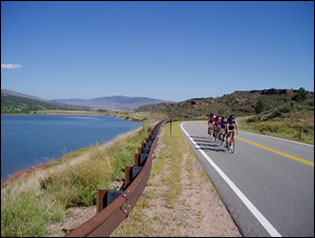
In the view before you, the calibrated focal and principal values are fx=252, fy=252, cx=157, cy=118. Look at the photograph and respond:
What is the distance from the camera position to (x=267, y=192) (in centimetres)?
563

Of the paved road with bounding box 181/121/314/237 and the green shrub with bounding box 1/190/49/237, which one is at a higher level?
the paved road with bounding box 181/121/314/237

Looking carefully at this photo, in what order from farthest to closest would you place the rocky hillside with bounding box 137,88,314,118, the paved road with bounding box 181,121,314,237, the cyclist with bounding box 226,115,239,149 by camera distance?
the rocky hillside with bounding box 137,88,314,118
the cyclist with bounding box 226,115,239,149
the paved road with bounding box 181,121,314,237

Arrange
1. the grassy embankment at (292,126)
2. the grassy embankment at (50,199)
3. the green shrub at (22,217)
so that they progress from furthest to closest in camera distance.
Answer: the grassy embankment at (292,126) < the grassy embankment at (50,199) < the green shrub at (22,217)

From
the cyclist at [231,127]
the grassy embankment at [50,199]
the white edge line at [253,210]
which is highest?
the cyclist at [231,127]

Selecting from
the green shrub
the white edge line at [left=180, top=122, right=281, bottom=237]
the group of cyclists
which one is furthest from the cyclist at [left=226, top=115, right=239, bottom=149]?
the green shrub

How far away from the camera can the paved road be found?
392cm

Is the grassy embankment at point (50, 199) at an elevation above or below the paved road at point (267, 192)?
below

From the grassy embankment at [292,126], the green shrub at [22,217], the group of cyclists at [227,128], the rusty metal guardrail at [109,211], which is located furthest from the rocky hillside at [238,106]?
the rusty metal guardrail at [109,211]

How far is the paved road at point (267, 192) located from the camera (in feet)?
12.9

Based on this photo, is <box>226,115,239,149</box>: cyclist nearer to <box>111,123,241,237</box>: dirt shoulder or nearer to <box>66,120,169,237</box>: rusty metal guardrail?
<box>111,123,241,237</box>: dirt shoulder

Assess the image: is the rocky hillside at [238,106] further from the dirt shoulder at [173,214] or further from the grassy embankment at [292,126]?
the dirt shoulder at [173,214]

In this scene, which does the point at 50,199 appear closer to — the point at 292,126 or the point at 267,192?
the point at 267,192

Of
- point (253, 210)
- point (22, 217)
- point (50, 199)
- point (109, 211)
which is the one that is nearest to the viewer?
point (109, 211)

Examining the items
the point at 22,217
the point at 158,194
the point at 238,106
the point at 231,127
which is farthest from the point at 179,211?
the point at 238,106
